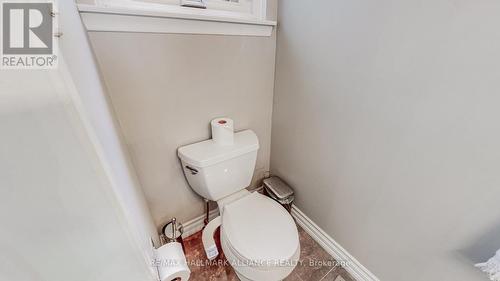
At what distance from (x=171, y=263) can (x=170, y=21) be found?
3.11ft

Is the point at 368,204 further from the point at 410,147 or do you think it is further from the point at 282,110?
the point at 282,110

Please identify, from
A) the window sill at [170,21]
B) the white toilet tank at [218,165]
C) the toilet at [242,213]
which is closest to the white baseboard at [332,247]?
the toilet at [242,213]

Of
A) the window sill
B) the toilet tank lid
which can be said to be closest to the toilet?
the toilet tank lid

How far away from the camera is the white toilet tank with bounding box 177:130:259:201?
38.1 inches

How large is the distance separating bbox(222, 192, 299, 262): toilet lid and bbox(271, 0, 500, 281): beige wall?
34cm

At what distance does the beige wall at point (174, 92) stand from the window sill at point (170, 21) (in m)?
0.03

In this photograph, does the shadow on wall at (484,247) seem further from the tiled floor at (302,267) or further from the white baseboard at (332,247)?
the tiled floor at (302,267)

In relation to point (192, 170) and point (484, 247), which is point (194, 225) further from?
point (484, 247)

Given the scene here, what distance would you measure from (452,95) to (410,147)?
0.21 metres

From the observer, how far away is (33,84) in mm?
213

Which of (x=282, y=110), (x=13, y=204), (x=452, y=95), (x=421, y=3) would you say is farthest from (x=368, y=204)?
(x=13, y=204)

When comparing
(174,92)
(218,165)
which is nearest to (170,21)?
(174,92)

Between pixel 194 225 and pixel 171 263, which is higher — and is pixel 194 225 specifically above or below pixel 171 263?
below

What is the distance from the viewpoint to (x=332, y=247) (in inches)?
46.3
